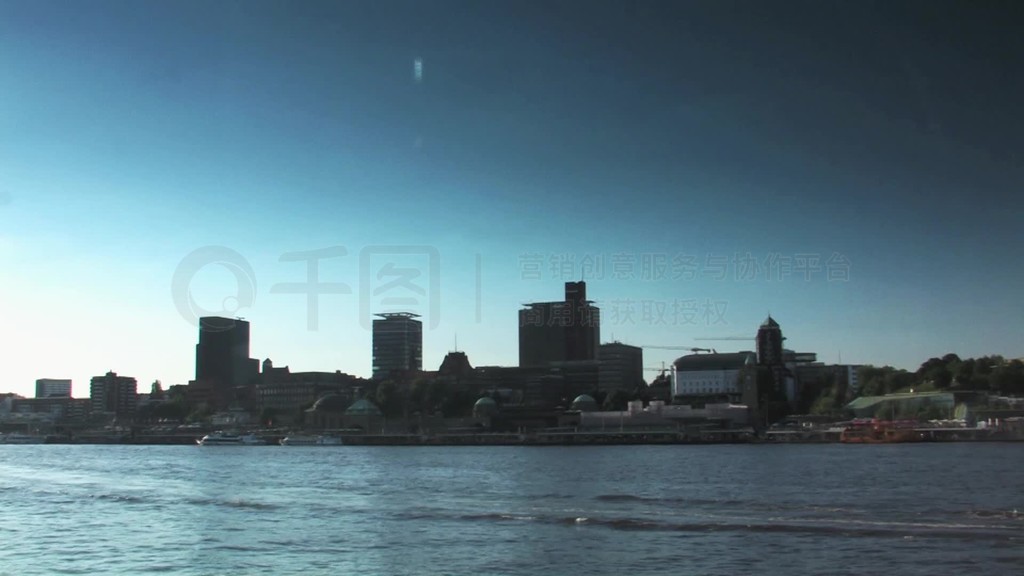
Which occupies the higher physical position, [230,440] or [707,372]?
[707,372]

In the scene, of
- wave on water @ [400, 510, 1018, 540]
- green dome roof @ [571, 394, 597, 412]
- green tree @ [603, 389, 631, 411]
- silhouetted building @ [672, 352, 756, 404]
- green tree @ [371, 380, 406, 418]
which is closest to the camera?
wave on water @ [400, 510, 1018, 540]

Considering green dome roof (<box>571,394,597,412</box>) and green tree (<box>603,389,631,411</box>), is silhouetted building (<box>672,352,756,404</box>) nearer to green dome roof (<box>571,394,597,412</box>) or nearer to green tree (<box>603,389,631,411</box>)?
green tree (<box>603,389,631,411</box>)

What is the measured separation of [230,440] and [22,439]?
53104 millimetres

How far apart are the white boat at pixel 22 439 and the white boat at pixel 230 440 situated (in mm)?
43596

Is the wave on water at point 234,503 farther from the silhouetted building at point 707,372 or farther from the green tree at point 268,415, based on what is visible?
the green tree at point 268,415

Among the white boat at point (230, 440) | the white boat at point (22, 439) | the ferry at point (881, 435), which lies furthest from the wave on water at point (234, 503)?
the white boat at point (22, 439)

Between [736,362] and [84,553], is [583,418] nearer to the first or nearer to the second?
[736,362]

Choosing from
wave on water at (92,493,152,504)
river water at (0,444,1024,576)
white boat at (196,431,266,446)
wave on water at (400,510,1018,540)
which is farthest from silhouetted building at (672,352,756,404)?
wave on water at (400,510,1018,540)

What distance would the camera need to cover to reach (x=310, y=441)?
142 metres

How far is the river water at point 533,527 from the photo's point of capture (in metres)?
21.5

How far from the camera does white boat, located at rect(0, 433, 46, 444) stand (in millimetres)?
175038

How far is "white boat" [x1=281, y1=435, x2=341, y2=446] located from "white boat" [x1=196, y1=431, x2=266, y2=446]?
20.5 ft

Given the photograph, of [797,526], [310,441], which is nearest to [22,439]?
[310,441]

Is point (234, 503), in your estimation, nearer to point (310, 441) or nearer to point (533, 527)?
point (533, 527)
